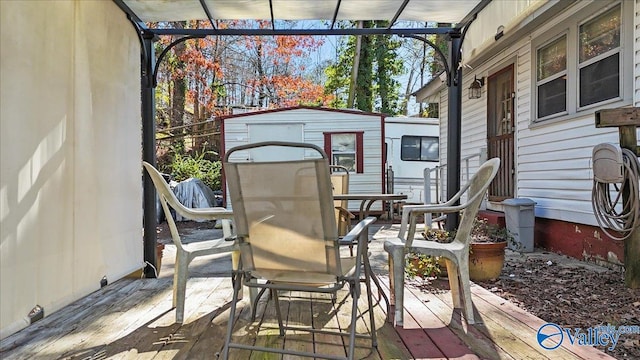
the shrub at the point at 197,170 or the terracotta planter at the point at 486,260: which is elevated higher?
the shrub at the point at 197,170

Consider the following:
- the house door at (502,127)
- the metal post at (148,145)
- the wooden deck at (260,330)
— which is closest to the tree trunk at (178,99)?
the house door at (502,127)

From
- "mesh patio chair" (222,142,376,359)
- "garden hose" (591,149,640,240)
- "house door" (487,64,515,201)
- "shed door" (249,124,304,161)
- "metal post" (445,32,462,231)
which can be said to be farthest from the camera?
"shed door" (249,124,304,161)

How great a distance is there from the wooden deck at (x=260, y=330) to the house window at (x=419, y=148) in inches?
312

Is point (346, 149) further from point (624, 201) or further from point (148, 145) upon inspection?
point (624, 201)

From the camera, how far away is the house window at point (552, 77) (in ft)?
15.9

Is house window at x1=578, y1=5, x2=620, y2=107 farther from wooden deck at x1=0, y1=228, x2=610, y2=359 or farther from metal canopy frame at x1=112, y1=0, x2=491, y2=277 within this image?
wooden deck at x1=0, y1=228, x2=610, y2=359

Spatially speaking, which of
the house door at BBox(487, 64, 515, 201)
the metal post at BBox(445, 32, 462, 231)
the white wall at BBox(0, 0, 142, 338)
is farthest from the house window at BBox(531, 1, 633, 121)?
the white wall at BBox(0, 0, 142, 338)

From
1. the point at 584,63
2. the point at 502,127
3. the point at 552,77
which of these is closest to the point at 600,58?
the point at 584,63

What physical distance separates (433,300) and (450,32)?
93.5 inches

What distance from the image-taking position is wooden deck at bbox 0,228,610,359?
78.3 inches

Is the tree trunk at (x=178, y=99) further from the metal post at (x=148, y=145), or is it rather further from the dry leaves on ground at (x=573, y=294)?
the dry leaves on ground at (x=573, y=294)

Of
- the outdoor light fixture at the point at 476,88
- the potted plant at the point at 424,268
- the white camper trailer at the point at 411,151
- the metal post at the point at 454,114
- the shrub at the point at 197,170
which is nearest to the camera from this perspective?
the potted plant at the point at 424,268

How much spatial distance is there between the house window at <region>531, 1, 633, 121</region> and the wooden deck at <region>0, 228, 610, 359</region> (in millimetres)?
2480

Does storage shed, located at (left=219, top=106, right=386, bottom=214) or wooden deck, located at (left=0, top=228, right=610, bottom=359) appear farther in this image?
storage shed, located at (left=219, top=106, right=386, bottom=214)
